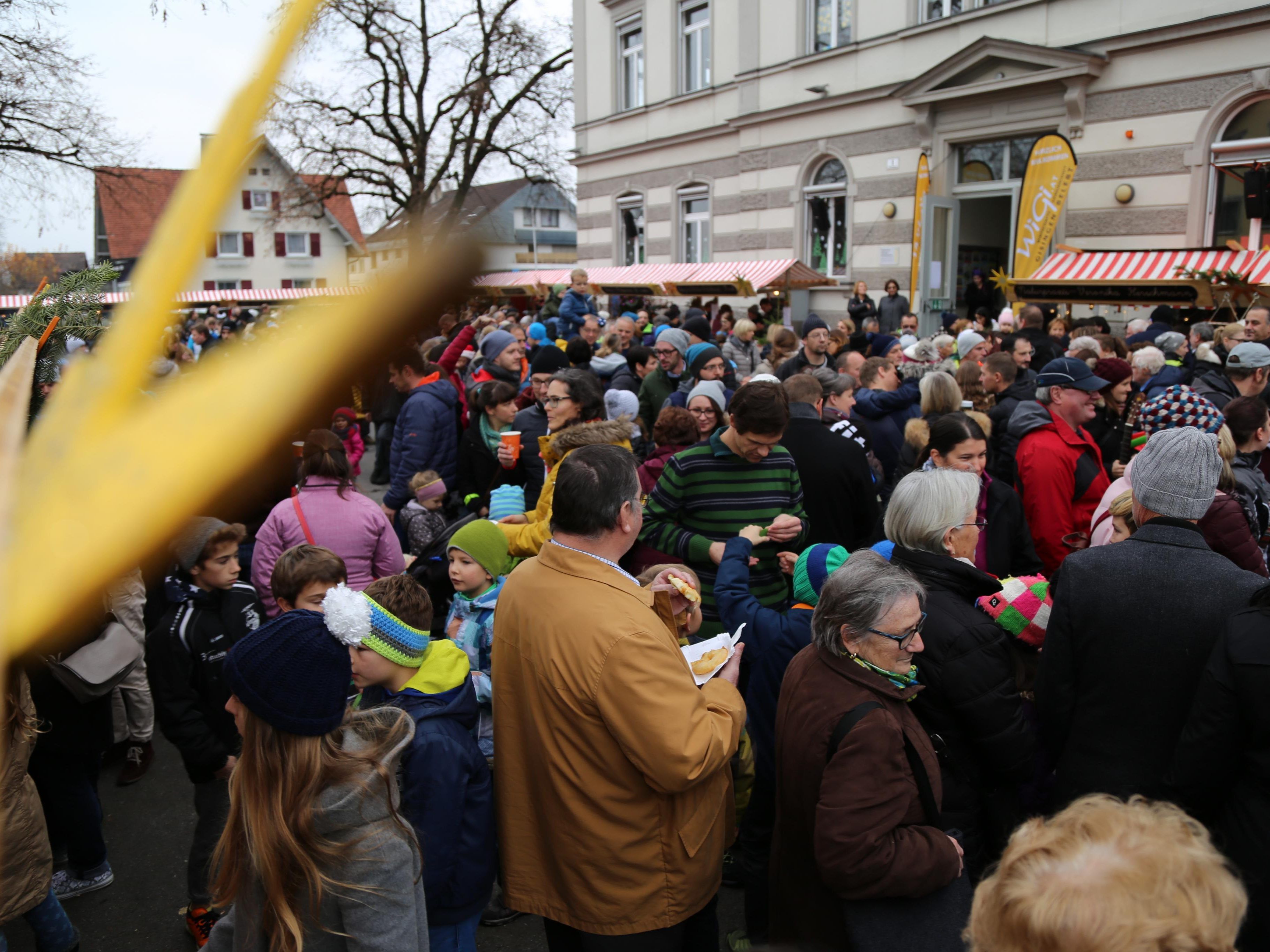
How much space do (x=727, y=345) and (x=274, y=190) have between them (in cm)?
912

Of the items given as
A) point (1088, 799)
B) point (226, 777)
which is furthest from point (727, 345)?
point (1088, 799)

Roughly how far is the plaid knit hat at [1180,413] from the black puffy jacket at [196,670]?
Answer: 3.65 m

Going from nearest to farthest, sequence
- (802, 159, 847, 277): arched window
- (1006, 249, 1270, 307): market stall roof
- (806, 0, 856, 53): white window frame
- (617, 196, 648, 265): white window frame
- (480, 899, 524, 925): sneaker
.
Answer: (480, 899, 524, 925): sneaker < (1006, 249, 1270, 307): market stall roof < (806, 0, 856, 53): white window frame < (802, 159, 847, 277): arched window < (617, 196, 648, 265): white window frame

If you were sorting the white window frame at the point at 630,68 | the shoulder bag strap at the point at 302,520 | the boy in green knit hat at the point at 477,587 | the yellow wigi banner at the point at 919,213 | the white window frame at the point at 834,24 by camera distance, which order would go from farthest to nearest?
the white window frame at the point at 630,68 → the white window frame at the point at 834,24 → the yellow wigi banner at the point at 919,213 → the shoulder bag strap at the point at 302,520 → the boy in green knit hat at the point at 477,587

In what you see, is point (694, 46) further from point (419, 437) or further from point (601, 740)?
point (601, 740)

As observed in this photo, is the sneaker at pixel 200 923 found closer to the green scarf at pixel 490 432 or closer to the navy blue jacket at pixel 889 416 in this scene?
the green scarf at pixel 490 432

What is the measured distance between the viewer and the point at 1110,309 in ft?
42.8

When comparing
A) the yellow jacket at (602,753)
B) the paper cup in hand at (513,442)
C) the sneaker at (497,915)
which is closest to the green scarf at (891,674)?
the yellow jacket at (602,753)

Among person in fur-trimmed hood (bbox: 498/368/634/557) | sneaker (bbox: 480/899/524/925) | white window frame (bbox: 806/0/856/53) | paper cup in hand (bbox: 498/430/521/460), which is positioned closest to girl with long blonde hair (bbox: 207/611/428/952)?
sneaker (bbox: 480/899/524/925)

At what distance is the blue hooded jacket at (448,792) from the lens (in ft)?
7.27

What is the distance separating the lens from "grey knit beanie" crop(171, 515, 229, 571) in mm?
635

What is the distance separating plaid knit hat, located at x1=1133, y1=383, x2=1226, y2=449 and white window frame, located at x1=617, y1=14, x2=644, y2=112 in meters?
19.8

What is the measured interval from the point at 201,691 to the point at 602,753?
1.83 m

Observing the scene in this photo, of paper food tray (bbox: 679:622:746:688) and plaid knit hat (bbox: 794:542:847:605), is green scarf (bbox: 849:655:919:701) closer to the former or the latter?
paper food tray (bbox: 679:622:746:688)
